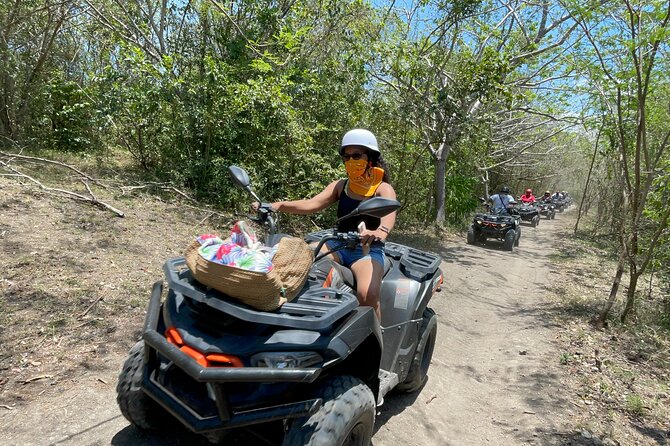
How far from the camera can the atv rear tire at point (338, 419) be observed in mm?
1979

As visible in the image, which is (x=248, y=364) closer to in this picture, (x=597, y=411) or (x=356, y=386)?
(x=356, y=386)

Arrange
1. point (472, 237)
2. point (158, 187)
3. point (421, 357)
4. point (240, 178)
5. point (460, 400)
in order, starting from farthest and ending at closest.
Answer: point (472, 237)
point (158, 187)
point (460, 400)
point (421, 357)
point (240, 178)

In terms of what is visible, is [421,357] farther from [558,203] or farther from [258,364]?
[558,203]

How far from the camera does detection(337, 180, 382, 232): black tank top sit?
3189 millimetres

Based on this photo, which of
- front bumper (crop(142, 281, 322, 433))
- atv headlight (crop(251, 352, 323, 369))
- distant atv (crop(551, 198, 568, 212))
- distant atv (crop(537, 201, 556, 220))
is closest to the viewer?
front bumper (crop(142, 281, 322, 433))

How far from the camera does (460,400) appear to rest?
3840 millimetres

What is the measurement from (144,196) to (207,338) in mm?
6948

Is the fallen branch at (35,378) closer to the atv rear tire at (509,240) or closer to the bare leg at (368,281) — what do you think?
the bare leg at (368,281)

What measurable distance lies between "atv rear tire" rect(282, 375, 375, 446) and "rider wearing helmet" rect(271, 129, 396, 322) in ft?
2.20

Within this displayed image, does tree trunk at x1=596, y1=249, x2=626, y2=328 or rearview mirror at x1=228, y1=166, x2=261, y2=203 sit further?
tree trunk at x1=596, y1=249, x2=626, y2=328

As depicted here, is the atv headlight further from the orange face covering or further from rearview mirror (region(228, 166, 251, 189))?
the orange face covering

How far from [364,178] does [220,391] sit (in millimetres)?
1873

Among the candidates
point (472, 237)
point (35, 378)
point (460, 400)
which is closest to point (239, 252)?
point (35, 378)

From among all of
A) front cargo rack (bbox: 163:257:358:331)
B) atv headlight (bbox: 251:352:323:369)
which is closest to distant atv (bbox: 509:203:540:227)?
front cargo rack (bbox: 163:257:358:331)
